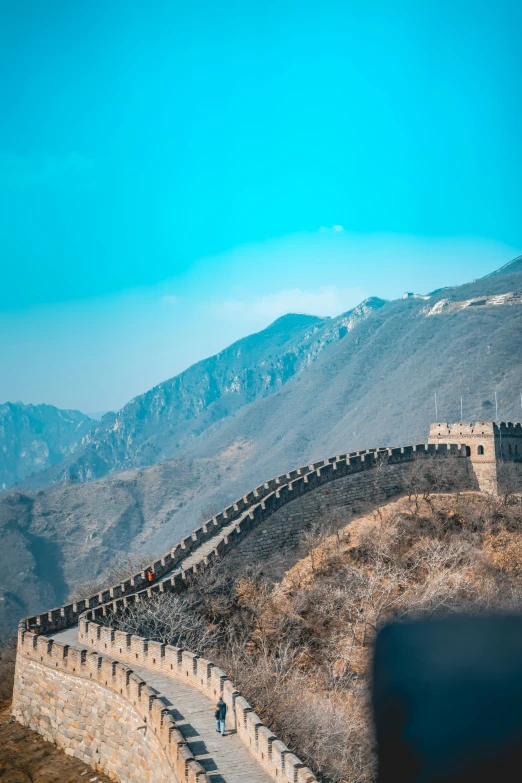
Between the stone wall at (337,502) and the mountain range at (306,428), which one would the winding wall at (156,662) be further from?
the mountain range at (306,428)

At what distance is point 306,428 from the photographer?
12538 centimetres

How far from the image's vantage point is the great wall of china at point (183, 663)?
668 inches

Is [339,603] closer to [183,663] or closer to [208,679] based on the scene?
[183,663]

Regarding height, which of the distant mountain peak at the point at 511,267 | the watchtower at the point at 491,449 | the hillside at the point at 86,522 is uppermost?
the distant mountain peak at the point at 511,267

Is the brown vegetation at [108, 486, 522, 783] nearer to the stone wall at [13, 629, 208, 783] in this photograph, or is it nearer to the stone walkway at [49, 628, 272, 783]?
the stone walkway at [49, 628, 272, 783]

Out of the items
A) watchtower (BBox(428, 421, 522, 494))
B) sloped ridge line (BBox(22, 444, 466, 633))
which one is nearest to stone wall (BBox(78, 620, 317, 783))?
sloped ridge line (BBox(22, 444, 466, 633))

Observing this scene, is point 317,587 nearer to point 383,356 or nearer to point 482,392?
point 482,392

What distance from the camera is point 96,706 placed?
75.4ft

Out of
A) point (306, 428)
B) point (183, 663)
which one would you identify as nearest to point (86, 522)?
point (306, 428)

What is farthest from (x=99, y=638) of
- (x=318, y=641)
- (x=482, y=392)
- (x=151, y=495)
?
(x=151, y=495)

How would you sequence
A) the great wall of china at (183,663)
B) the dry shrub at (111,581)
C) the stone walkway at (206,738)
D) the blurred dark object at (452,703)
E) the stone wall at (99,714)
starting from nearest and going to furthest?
the blurred dark object at (452,703)
the stone walkway at (206,738)
the great wall of china at (183,663)
the stone wall at (99,714)
the dry shrub at (111,581)

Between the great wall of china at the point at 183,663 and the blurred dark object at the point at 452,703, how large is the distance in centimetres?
356

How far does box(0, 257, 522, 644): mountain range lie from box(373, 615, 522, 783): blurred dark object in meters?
59.8

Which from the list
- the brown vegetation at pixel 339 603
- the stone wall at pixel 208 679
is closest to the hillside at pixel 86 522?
the brown vegetation at pixel 339 603
